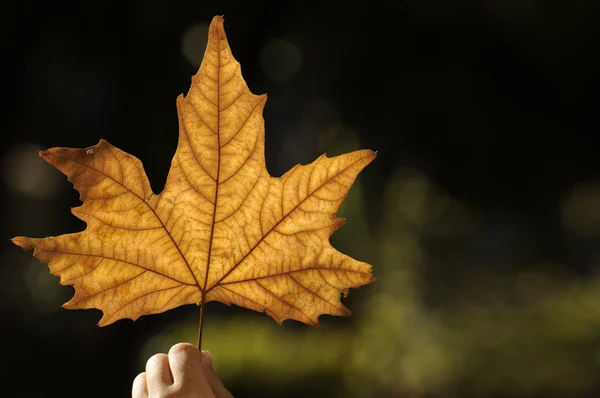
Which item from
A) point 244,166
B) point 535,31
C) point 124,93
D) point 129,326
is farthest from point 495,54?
point 244,166

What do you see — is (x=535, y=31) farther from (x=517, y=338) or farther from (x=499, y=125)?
(x=517, y=338)

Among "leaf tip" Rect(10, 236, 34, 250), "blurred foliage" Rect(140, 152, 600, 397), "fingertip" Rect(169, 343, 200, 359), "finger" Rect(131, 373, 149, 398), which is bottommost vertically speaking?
"finger" Rect(131, 373, 149, 398)

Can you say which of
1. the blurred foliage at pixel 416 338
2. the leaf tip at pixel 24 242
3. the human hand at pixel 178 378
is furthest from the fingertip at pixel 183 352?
the blurred foliage at pixel 416 338

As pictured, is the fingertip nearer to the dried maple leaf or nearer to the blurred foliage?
the dried maple leaf

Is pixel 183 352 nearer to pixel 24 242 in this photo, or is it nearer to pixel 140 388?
pixel 140 388

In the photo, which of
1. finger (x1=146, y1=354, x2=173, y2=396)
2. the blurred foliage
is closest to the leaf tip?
finger (x1=146, y1=354, x2=173, y2=396)
